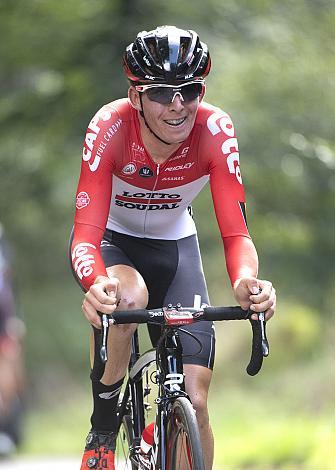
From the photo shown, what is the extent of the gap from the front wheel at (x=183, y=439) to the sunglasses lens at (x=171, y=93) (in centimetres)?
135

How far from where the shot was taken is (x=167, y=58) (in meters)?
5.15

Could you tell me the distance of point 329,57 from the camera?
10.9 meters

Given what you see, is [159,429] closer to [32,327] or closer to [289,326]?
[289,326]

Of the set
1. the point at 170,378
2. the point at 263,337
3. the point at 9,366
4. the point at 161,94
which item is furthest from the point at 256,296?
the point at 9,366

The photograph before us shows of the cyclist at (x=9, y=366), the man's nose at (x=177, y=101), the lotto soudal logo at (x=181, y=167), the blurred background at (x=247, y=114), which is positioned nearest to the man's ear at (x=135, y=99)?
the man's nose at (x=177, y=101)

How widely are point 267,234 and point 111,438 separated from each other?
22.9 ft

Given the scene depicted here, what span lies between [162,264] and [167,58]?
1102 mm

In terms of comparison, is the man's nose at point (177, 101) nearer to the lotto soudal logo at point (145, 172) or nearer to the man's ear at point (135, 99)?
the man's ear at point (135, 99)

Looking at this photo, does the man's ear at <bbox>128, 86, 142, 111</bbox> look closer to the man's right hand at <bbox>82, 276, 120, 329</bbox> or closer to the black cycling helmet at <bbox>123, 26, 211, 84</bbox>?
the black cycling helmet at <bbox>123, 26, 211, 84</bbox>

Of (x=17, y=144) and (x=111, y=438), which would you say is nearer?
(x=111, y=438)

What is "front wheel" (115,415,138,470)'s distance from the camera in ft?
18.6

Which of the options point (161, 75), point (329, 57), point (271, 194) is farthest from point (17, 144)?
point (161, 75)

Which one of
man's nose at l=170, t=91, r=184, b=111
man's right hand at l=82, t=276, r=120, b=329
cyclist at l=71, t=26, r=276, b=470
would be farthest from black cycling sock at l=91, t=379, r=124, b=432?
man's nose at l=170, t=91, r=184, b=111

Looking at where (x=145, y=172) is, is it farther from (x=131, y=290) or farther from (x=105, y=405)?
(x=105, y=405)
